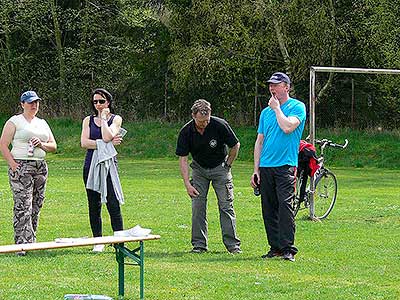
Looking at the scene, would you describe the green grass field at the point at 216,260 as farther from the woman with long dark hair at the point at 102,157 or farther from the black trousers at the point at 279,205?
the woman with long dark hair at the point at 102,157

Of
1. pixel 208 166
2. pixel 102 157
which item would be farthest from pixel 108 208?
pixel 208 166

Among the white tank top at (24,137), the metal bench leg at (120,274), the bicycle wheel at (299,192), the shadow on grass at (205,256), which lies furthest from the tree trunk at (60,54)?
the metal bench leg at (120,274)

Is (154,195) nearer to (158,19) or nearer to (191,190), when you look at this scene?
(191,190)

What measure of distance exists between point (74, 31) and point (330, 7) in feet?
42.0

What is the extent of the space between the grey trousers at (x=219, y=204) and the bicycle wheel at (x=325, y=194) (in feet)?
14.8

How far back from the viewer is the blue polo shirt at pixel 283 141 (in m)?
11.4

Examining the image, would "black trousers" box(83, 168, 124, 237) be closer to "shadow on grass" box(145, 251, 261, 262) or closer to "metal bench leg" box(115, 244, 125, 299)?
"shadow on grass" box(145, 251, 261, 262)

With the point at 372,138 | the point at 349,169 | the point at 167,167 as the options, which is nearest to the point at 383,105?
the point at 372,138

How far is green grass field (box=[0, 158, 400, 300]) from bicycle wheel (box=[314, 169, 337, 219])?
247 millimetres

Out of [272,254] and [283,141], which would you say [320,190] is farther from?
[283,141]

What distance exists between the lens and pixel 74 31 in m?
45.1

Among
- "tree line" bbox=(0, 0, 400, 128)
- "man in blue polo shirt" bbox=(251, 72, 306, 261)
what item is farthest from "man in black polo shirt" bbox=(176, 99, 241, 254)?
"tree line" bbox=(0, 0, 400, 128)

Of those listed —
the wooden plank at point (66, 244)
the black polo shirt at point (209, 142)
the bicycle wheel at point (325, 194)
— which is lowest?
the bicycle wheel at point (325, 194)

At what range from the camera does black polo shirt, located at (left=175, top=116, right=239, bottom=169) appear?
38.9 ft
